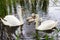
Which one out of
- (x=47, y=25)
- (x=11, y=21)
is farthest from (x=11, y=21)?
(x=47, y=25)

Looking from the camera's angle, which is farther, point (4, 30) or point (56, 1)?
point (56, 1)

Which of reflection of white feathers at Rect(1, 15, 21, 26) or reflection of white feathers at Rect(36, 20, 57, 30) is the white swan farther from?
reflection of white feathers at Rect(36, 20, 57, 30)

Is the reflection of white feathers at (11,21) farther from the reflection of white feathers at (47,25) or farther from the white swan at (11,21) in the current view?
the reflection of white feathers at (47,25)

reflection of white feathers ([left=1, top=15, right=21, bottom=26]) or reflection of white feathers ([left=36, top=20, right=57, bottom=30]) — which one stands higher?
reflection of white feathers ([left=1, top=15, right=21, bottom=26])

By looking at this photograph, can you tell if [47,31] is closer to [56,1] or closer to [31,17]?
[31,17]

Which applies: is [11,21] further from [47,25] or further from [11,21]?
[47,25]

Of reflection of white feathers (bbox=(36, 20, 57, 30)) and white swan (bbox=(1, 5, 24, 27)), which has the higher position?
white swan (bbox=(1, 5, 24, 27))

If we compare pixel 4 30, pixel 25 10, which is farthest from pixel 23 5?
pixel 4 30

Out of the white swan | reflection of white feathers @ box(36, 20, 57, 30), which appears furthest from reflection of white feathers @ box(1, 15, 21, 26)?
reflection of white feathers @ box(36, 20, 57, 30)

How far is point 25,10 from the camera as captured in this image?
4.70 ft

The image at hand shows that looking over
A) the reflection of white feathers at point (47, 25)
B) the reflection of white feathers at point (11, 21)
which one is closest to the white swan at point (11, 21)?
the reflection of white feathers at point (11, 21)

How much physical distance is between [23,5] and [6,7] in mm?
138

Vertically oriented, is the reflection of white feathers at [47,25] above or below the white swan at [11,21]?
below

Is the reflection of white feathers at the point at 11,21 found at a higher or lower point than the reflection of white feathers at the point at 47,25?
higher
